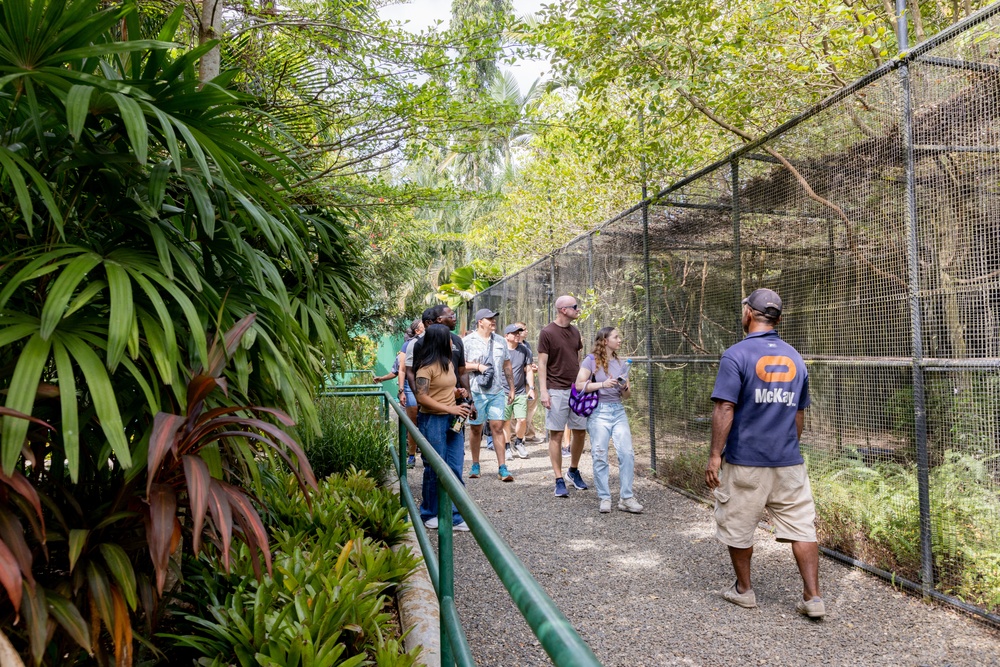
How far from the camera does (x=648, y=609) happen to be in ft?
13.5

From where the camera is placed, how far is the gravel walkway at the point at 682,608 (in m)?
3.48

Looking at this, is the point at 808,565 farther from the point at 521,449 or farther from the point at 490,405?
the point at 521,449

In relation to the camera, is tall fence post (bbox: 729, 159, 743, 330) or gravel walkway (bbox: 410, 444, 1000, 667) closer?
gravel walkway (bbox: 410, 444, 1000, 667)

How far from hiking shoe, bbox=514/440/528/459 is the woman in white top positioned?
10.5ft

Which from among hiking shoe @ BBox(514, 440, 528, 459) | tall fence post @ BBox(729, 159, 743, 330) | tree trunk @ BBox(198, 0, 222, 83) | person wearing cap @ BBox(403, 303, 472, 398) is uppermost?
tree trunk @ BBox(198, 0, 222, 83)

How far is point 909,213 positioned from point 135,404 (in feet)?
13.6

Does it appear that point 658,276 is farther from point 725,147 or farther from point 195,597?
point 195,597

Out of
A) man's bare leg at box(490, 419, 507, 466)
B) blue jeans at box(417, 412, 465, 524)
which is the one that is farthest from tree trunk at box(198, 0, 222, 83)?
man's bare leg at box(490, 419, 507, 466)

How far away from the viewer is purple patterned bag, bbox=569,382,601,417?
645 cm

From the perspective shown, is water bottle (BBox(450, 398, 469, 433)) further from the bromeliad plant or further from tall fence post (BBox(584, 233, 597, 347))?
tall fence post (BBox(584, 233, 597, 347))

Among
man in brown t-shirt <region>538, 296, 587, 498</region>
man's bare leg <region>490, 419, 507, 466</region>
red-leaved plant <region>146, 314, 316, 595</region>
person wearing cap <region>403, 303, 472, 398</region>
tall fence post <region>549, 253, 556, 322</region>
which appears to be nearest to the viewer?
red-leaved plant <region>146, 314, 316, 595</region>

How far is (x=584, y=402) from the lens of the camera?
21.3 ft

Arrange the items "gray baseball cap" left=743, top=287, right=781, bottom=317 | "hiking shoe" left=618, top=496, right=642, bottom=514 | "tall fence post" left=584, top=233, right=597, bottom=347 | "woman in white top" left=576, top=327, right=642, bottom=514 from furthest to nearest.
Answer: "tall fence post" left=584, top=233, right=597, bottom=347 < "woman in white top" left=576, top=327, right=642, bottom=514 < "hiking shoe" left=618, top=496, right=642, bottom=514 < "gray baseball cap" left=743, top=287, right=781, bottom=317

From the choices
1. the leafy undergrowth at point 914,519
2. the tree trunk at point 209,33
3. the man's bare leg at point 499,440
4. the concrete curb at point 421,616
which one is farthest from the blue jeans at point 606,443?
the tree trunk at point 209,33
